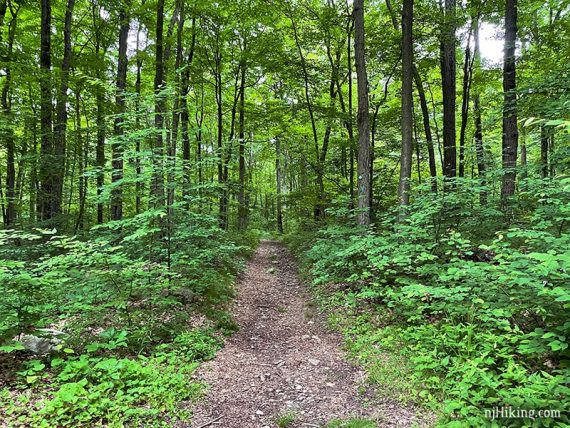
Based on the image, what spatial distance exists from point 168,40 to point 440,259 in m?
8.77

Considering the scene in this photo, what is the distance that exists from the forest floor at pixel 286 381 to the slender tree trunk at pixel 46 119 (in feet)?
23.1

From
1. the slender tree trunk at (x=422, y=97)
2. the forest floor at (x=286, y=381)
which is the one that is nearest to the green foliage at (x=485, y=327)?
the forest floor at (x=286, y=381)

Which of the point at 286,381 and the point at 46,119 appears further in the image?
the point at 46,119

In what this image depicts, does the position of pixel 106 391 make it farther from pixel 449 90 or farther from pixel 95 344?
pixel 449 90

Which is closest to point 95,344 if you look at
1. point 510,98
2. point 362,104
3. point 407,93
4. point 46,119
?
point 362,104

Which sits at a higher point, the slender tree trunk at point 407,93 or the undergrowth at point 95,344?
the slender tree trunk at point 407,93

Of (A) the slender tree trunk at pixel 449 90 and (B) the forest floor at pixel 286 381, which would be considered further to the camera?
(A) the slender tree trunk at pixel 449 90

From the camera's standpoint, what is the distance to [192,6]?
12.6m

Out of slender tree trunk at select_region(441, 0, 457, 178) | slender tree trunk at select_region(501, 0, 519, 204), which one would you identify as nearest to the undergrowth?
slender tree trunk at select_region(501, 0, 519, 204)

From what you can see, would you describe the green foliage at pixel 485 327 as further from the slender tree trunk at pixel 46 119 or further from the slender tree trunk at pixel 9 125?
the slender tree trunk at pixel 9 125

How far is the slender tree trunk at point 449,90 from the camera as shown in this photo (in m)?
10.2

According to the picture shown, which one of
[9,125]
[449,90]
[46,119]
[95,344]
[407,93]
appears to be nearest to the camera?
[95,344]

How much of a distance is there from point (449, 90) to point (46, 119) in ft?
43.7

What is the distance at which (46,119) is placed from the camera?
9750mm
